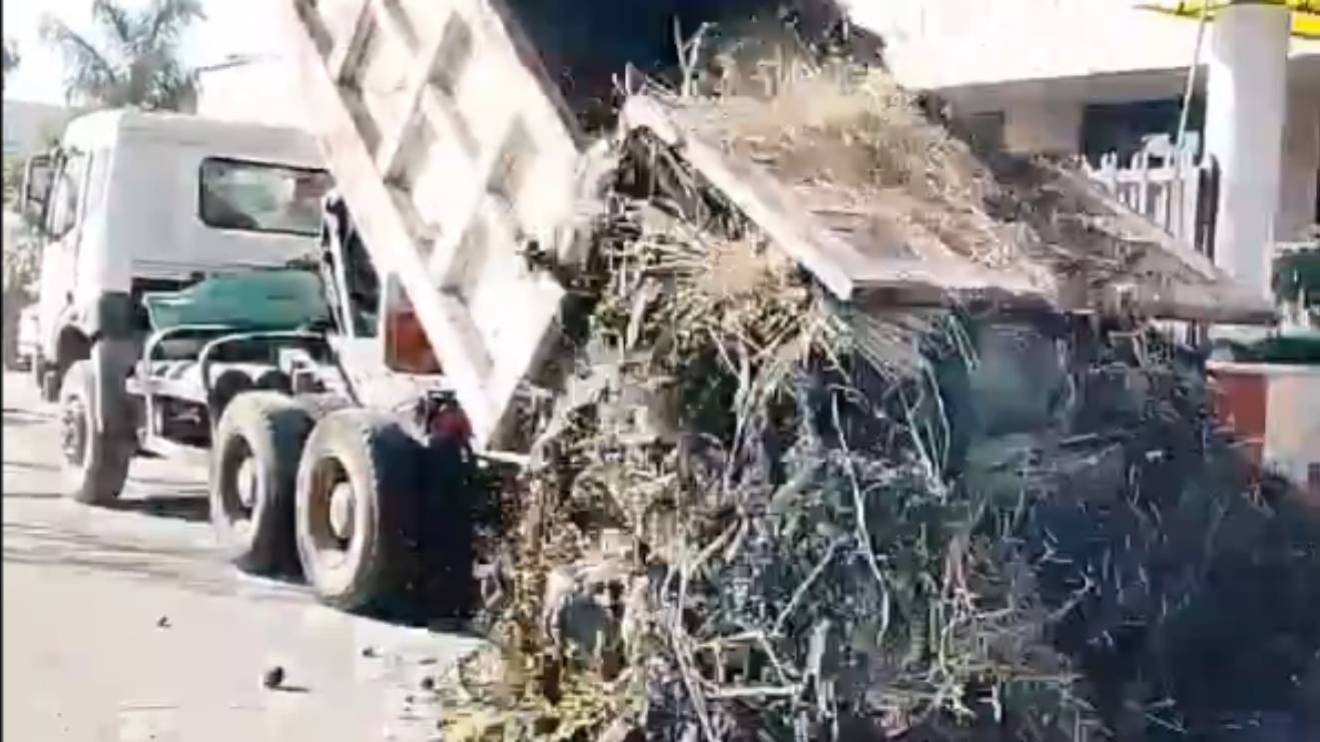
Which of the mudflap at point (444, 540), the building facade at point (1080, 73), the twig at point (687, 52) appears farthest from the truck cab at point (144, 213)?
the building facade at point (1080, 73)

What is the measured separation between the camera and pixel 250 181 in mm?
3570

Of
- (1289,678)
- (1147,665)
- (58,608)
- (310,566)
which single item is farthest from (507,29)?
(1289,678)

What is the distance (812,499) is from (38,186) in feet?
4.45

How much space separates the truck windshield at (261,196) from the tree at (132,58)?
0.54ft

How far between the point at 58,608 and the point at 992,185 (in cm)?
185

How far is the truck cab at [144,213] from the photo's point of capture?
3.19 m

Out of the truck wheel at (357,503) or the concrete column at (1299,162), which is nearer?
the truck wheel at (357,503)

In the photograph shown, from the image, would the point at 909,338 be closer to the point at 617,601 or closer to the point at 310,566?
the point at 617,601

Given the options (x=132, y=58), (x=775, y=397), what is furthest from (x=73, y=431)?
(x=775, y=397)

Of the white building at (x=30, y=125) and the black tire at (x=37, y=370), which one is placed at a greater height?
the white building at (x=30, y=125)

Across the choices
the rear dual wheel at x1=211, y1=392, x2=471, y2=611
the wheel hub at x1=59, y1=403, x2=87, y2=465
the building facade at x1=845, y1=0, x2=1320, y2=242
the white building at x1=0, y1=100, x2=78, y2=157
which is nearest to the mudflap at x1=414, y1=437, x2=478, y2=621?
the rear dual wheel at x1=211, y1=392, x2=471, y2=611

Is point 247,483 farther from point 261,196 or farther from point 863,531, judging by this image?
point 863,531

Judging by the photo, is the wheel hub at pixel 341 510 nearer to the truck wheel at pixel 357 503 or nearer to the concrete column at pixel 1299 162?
the truck wheel at pixel 357 503

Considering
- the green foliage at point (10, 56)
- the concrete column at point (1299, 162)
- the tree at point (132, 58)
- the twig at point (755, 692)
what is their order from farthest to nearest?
the concrete column at point (1299, 162)
the twig at point (755, 692)
the tree at point (132, 58)
the green foliage at point (10, 56)
